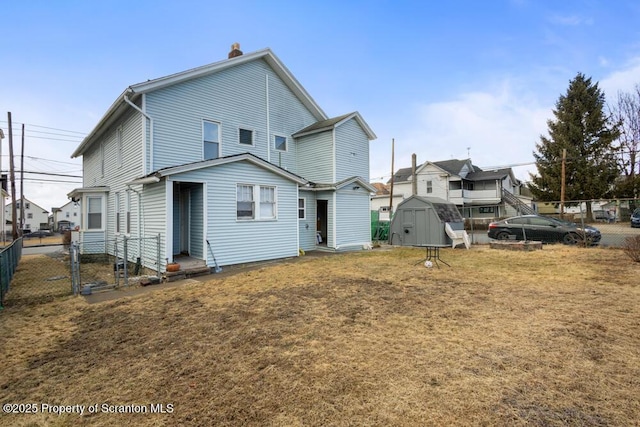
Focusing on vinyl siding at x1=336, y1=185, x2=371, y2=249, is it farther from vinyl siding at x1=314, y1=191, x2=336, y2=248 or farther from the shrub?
the shrub

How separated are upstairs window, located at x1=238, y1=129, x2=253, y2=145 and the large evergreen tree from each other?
100 ft

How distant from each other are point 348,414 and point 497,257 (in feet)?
36.6

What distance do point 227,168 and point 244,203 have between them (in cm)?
135

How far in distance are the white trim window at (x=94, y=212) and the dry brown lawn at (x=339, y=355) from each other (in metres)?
8.47

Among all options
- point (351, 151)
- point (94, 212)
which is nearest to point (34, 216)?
point (94, 212)

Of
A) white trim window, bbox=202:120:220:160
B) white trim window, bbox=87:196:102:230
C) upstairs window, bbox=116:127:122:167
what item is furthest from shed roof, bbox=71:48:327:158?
white trim window, bbox=87:196:102:230

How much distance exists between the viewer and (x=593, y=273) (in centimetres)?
830

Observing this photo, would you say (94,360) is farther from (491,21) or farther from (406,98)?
(406,98)

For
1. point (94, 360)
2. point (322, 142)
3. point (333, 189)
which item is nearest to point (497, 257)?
point (333, 189)

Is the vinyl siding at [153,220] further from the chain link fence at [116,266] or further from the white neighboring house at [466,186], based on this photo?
the white neighboring house at [466,186]

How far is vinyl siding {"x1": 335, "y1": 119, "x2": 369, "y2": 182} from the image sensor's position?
553 inches

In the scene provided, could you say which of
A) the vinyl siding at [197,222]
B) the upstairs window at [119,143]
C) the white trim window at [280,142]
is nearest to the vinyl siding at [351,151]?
the white trim window at [280,142]

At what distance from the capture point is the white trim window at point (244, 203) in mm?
10523

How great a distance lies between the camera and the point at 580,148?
29.8 metres
